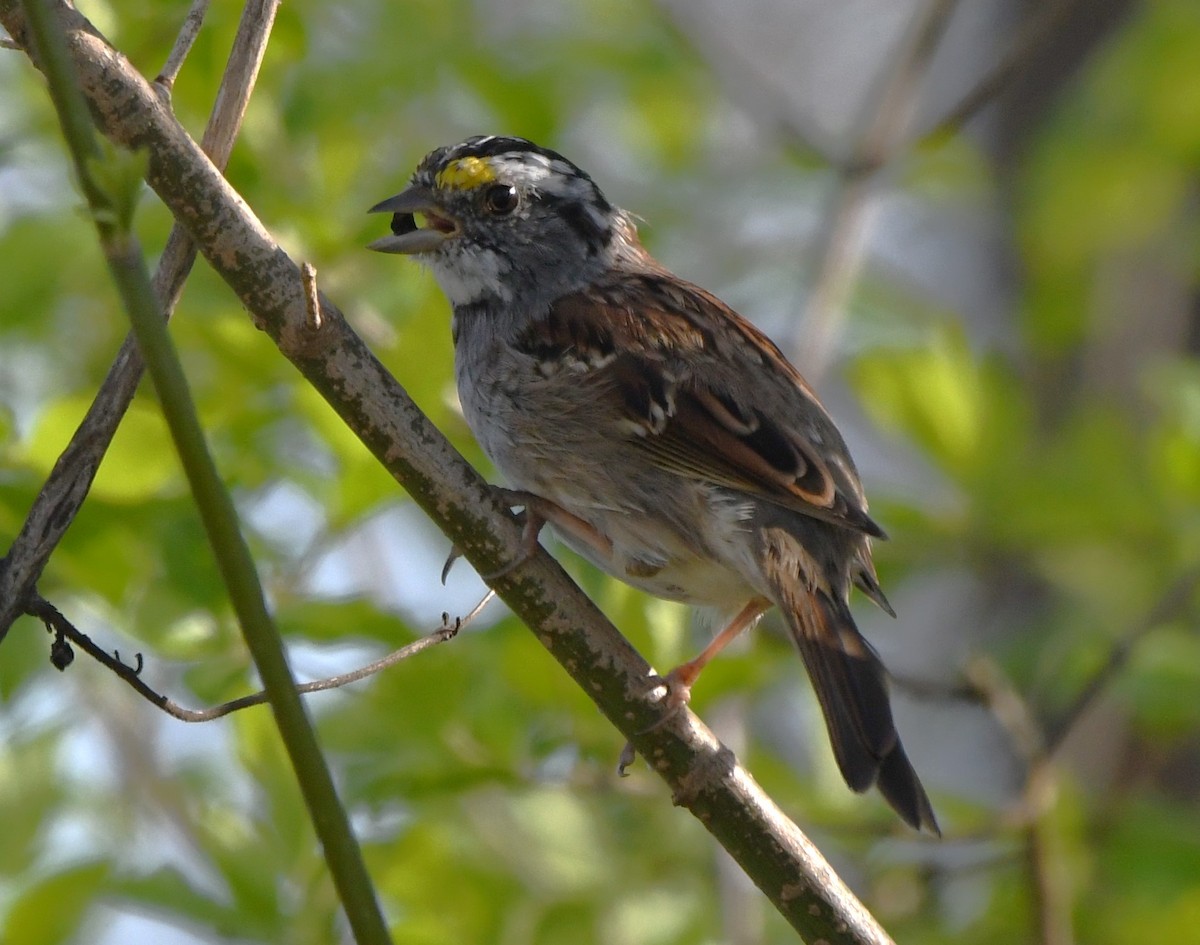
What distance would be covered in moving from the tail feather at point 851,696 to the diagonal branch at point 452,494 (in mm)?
243

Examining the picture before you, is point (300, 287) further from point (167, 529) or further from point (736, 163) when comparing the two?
point (736, 163)

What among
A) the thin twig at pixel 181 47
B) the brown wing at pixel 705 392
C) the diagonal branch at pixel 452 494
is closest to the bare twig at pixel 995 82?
the brown wing at pixel 705 392

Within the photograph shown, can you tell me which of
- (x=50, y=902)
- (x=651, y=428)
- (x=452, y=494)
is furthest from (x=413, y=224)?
(x=50, y=902)

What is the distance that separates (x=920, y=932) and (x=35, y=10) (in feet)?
9.64

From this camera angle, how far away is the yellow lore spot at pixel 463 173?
9.67 ft

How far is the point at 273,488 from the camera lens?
2816mm

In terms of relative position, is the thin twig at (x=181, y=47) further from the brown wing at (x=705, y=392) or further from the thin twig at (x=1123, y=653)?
the thin twig at (x=1123, y=653)

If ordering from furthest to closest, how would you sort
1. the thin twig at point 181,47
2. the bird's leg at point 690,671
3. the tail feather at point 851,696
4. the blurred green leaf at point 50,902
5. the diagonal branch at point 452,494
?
1. the blurred green leaf at point 50,902
2. the tail feather at point 851,696
3. the bird's leg at point 690,671
4. the thin twig at point 181,47
5. the diagonal branch at point 452,494

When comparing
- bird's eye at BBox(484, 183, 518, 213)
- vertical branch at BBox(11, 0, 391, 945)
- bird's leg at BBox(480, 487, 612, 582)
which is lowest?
vertical branch at BBox(11, 0, 391, 945)

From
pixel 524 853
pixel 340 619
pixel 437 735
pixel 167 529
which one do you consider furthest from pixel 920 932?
pixel 167 529

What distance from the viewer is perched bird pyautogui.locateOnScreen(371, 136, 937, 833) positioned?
261cm

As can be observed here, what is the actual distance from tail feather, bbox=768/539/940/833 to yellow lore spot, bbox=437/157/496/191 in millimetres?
969

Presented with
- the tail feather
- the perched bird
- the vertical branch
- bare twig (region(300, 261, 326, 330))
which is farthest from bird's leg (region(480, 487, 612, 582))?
the vertical branch

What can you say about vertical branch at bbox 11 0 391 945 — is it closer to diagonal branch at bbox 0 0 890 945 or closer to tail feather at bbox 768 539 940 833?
diagonal branch at bbox 0 0 890 945
